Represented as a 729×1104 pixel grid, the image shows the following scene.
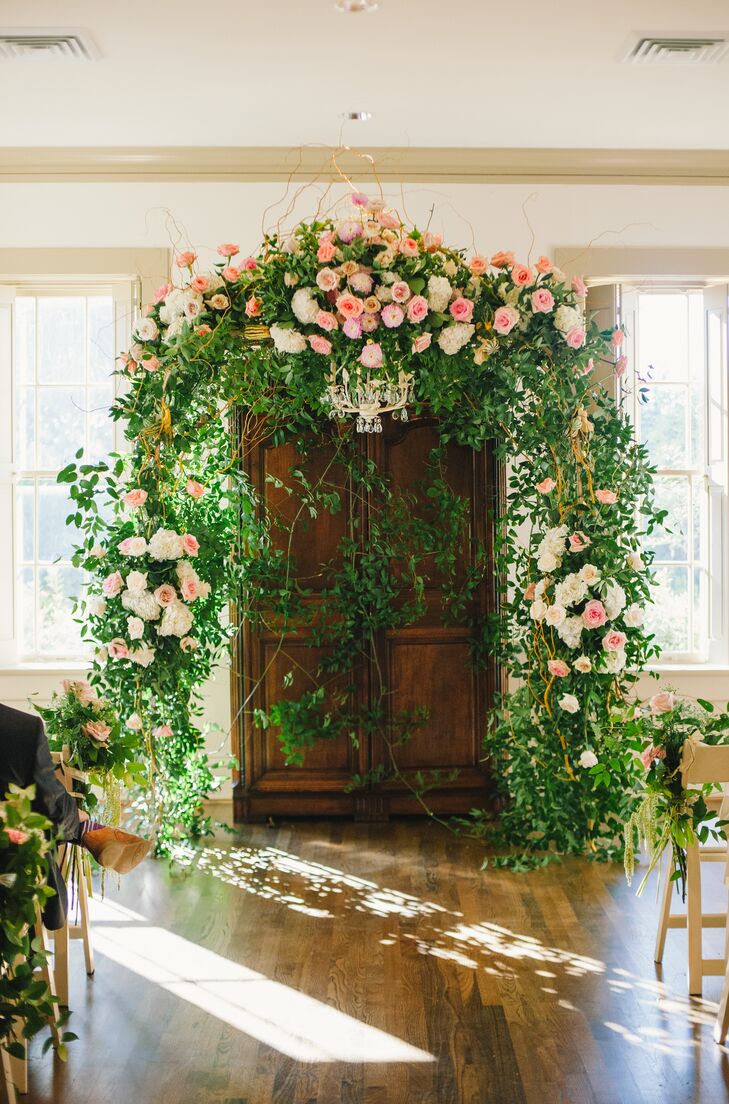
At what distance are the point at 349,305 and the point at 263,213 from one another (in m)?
1.64

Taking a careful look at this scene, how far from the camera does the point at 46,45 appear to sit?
4.18m

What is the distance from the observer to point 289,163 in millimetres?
5430

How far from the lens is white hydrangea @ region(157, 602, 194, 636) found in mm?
4449

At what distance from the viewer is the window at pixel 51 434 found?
224 inches

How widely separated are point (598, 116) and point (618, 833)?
10.7 ft

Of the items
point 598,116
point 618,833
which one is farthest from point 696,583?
point 598,116

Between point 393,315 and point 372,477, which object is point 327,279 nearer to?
point 393,315

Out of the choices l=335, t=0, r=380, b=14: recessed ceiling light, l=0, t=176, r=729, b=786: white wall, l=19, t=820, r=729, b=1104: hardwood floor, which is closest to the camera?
l=19, t=820, r=729, b=1104: hardwood floor

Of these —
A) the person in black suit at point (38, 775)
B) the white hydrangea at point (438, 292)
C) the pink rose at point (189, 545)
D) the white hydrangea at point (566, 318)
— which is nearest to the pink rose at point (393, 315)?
the white hydrangea at point (438, 292)

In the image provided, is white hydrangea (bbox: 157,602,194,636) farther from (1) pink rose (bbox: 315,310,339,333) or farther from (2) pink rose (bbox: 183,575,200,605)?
(1) pink rose (bbox: 315,310,339,333)

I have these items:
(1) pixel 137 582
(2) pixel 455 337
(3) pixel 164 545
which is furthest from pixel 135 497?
(2) pixel 455 337

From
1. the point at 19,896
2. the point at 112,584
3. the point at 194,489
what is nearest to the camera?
the point at 19,896

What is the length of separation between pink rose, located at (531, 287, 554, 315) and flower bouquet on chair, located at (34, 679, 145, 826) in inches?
88.2

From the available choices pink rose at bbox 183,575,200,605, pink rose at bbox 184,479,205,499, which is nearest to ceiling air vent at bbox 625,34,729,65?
pink rose at bbox 184,479,205,499
